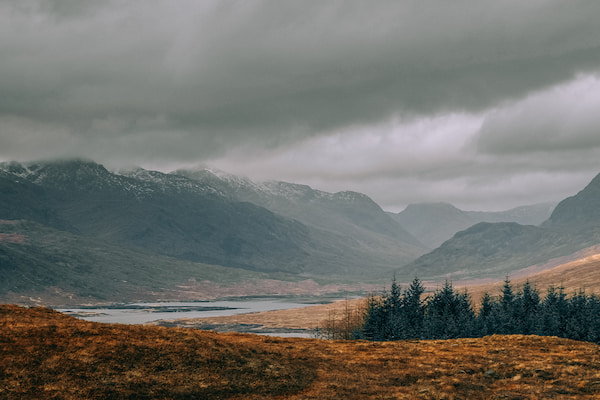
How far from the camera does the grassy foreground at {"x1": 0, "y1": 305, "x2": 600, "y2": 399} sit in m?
43.7

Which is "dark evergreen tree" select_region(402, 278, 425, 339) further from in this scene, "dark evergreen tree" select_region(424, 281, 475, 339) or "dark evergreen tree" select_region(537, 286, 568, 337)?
"dark evergreen tree" select_region(537, 286, 568, 337)

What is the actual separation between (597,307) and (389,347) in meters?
97.3

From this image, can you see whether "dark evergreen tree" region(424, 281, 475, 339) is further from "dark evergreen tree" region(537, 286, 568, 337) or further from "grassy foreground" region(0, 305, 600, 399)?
"grassy foreground" region(0, 305, 600, 399)

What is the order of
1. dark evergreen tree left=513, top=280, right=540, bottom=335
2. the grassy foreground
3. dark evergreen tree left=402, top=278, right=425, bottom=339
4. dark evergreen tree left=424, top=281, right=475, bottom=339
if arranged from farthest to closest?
1. dark evergreen tree left=402, top=278, right=425, bottom=339
2. dark evergreen tree left=513, top=280, right=540, bottom=335
3. dark evergreen tree left=424, top=281, right=475, bottom=339
4. the grassy foreground

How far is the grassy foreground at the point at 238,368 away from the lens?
43.7 meters

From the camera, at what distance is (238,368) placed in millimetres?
51188

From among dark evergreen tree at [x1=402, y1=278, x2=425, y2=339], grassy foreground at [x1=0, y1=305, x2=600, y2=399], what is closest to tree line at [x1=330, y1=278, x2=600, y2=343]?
dark evergreen tree at [x1=402, y1=278, x2=425, y2=339]

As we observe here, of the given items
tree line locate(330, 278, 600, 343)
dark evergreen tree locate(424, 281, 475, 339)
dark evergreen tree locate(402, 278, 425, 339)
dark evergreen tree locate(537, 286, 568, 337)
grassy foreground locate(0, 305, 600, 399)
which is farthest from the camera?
dark evergreen tree locate(402, 278, 425, 339)

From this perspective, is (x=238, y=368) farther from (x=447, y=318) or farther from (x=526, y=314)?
(x=526, y=314)

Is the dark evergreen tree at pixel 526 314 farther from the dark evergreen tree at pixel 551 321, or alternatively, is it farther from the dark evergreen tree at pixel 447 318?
the dark evergreen tree at pixel 447 318

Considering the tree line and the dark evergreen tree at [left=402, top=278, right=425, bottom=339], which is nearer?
the tree line

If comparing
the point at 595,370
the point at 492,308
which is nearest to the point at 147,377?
the point at 595,370

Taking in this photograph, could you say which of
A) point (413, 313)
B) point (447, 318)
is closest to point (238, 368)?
point (447, 318)

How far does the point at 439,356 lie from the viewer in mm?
63938
